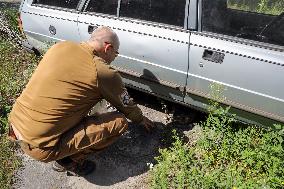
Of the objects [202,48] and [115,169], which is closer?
[202,48]

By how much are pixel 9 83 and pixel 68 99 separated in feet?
7.83

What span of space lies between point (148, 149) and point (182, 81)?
2.97 feet

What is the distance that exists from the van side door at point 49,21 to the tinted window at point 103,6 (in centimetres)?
24

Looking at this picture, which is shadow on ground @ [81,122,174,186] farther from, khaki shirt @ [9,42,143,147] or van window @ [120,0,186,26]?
van window @ [120,0,186,26]

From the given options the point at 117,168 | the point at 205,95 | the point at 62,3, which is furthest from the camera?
the point at 62,3

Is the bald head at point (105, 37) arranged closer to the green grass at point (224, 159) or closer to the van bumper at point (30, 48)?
the green grass at point (224, 159)

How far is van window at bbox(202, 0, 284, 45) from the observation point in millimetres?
3742

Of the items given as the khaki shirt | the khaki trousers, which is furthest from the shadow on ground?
the khaki shirt

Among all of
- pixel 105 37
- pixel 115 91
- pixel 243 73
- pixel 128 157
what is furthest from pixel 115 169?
pixel 243 73

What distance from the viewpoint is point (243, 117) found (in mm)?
4055

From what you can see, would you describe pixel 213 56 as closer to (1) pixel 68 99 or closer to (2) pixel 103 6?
(1) pixel 68 99

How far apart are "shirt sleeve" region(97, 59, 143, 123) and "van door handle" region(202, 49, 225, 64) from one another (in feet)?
2.91

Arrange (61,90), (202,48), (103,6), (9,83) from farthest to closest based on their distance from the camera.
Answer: (9,83), (103,6), (202,48), (61,90)

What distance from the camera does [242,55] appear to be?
368 cm
